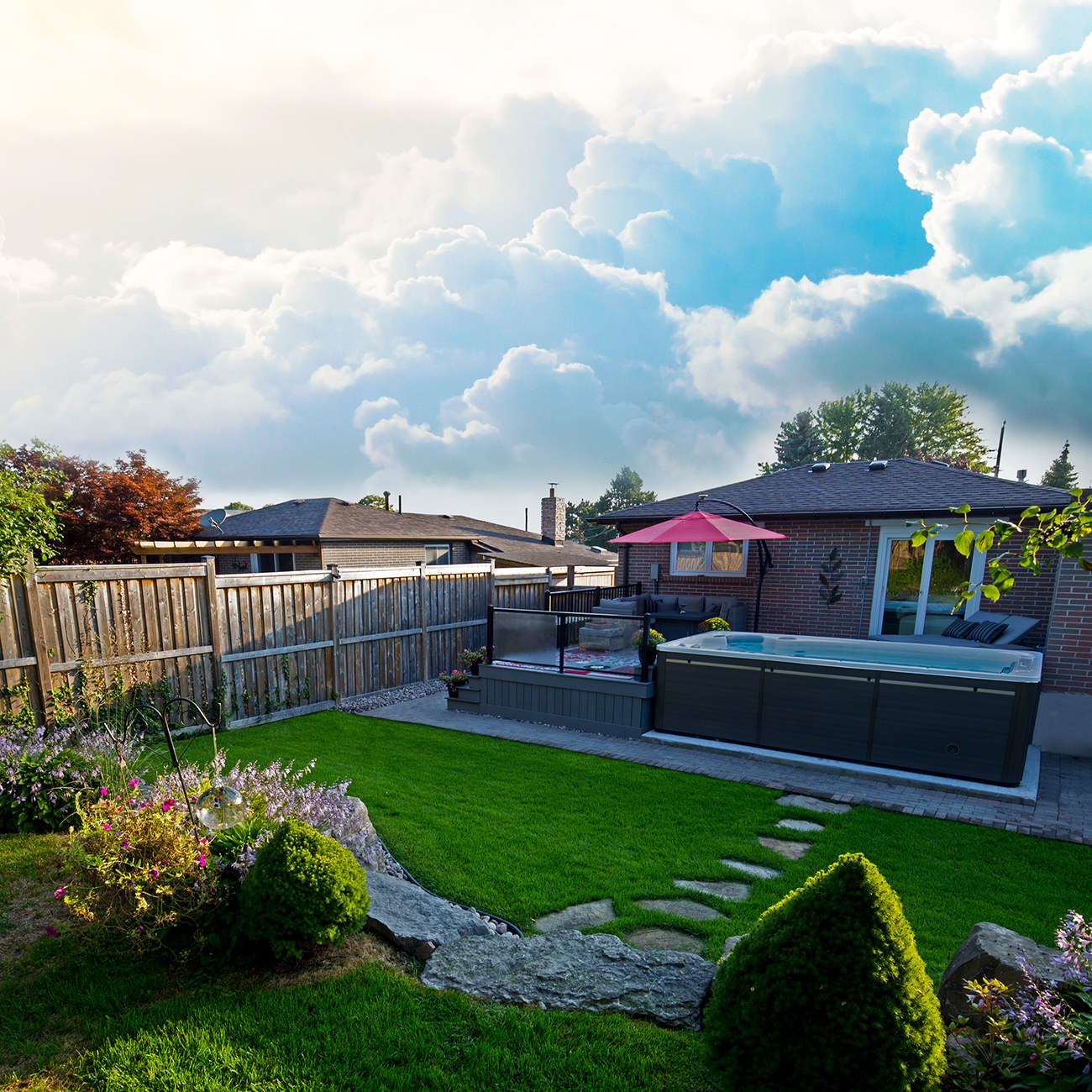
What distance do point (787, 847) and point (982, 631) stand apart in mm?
6038

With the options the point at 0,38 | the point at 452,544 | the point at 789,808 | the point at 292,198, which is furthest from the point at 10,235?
the point at 789,808

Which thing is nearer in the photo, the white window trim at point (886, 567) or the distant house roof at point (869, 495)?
the distant house roof at point (869, 495)

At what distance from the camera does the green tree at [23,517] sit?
5.25 m

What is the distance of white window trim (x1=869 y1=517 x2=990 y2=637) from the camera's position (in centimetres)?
954

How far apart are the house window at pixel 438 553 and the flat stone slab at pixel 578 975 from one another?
59.1 ft

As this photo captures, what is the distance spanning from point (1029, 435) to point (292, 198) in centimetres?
4816

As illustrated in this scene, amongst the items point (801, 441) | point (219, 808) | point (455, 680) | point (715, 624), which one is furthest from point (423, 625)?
point (801, 441)

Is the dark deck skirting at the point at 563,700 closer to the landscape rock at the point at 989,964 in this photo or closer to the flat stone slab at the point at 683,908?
the flat stone slab at the point at 683,908

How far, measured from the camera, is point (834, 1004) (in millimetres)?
1629

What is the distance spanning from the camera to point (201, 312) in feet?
128

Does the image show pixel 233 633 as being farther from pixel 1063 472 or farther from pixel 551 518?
pixel 1063 472

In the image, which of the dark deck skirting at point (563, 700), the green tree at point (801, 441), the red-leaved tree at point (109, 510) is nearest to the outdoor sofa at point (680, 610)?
the dark deck skirting at point (563, 700)

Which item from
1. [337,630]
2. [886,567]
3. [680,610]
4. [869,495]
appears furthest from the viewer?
[680,610]

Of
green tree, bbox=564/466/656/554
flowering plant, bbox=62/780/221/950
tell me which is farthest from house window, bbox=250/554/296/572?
green tree, bbox=564/466/656/554
